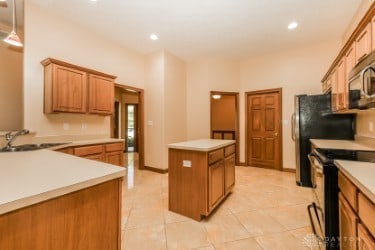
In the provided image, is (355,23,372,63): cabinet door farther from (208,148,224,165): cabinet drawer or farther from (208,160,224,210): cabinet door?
(208,160,224,210): cabinet door

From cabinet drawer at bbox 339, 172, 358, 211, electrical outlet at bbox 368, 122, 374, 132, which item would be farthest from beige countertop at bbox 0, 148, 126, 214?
electrical outlet at bbox 368, 122, 374, 132

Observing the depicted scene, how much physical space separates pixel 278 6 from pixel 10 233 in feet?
12.3

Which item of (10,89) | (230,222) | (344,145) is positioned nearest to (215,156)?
(230,222)

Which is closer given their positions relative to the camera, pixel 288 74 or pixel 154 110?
pixel 288 74

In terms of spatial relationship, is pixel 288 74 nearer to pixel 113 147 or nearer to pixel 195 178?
pixel 195 178

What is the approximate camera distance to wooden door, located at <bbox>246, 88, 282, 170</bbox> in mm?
4633

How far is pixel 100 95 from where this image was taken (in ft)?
11.4

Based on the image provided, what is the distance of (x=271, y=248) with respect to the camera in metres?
1.74

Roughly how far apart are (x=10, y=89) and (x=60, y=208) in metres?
3.86

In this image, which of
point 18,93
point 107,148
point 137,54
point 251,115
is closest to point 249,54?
point 251,115

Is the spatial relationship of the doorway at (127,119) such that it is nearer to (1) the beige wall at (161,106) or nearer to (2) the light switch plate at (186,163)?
(1) the beige wall at (161,106)

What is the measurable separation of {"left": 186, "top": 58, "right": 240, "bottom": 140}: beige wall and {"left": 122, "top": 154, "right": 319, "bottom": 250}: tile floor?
82.1 inches

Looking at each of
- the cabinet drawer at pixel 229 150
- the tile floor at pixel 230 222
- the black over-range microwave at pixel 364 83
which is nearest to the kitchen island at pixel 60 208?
the tile floor at pixel 230 222

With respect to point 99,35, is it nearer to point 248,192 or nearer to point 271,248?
point 248,192
